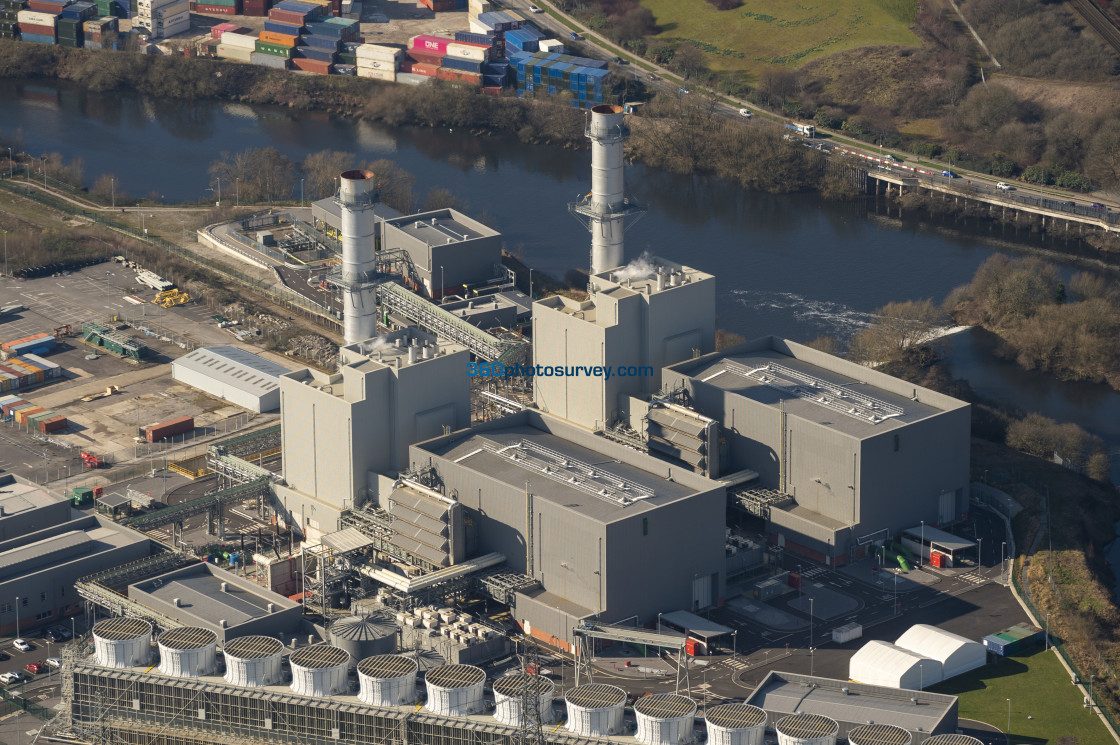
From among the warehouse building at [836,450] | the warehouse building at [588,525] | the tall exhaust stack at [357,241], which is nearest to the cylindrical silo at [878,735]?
the warehouse building at [588,525]

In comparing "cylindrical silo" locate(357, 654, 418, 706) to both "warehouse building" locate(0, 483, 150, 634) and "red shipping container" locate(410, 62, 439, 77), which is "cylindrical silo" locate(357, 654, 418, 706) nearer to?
"warehouse building" locate(0, 483, 150, 634)

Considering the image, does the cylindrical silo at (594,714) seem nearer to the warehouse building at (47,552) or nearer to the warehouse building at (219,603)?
the warehouse building at (219,603)

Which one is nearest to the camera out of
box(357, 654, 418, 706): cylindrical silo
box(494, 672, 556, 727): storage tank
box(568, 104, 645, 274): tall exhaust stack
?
box(494, 672, 556, 727): storage tank

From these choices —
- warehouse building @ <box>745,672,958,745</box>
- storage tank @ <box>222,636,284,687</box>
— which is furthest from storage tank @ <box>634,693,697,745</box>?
storage tank @ <box>222,636,284,687</box>

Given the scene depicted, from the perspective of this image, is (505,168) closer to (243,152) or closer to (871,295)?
(243,152)

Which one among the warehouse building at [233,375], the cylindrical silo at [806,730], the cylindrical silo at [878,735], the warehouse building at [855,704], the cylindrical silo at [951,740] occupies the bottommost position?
the warehouse building at [855,704]

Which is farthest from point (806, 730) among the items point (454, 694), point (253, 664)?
point (253, 664)

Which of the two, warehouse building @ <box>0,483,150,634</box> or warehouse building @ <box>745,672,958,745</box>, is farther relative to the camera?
warehouse building @ <box>0,483,150,634</box>
